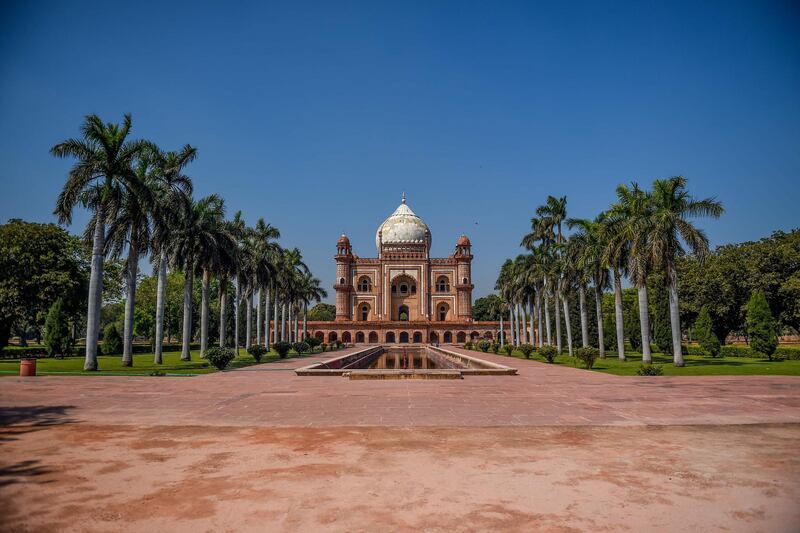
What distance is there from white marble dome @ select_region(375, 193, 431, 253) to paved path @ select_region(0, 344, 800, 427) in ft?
181

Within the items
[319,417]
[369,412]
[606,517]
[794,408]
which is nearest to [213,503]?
[606,517]

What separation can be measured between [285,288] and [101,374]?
24.3 m

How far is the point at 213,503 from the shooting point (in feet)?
15.0

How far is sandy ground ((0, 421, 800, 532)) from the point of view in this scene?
13.7 ft

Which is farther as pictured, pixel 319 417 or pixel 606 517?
pixel 319 417

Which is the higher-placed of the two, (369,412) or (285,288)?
(285,288)

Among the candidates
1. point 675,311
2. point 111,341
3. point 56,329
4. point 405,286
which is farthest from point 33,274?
point 405,286

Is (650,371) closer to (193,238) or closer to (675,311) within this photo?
(675,311)

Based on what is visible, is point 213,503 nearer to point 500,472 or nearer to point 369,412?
point 500,472

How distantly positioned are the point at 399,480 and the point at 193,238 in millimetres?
23750

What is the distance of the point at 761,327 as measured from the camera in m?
27.9

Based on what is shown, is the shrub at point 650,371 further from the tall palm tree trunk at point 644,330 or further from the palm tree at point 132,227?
the palm tree at point 132,227

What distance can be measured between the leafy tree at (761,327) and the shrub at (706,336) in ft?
8.33

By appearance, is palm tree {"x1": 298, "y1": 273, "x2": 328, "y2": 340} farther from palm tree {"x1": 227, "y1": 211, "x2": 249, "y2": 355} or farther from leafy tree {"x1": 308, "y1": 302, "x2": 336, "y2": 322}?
leafy tree {"x1": 308, "y1": 302, "x2": 336, "y2": 322}
